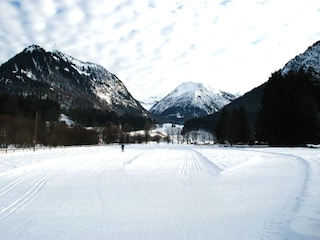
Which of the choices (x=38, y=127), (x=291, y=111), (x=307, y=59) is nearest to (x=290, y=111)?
(x=291, y=111)

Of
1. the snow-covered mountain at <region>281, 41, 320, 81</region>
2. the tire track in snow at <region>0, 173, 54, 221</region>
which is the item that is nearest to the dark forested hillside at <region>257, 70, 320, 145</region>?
the tire track in snow at <region>0, 173, 54, 221</region>

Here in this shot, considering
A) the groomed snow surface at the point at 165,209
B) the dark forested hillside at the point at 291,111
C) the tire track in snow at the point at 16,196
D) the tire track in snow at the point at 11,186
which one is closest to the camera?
the groomed snow surface at the point at 165,209

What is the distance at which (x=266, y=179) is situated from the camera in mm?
13891

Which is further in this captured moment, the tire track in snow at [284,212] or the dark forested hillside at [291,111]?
the dark forested hillside at [291,111]

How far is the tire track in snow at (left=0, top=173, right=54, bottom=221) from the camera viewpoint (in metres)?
8.95

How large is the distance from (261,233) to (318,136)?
45.8 m

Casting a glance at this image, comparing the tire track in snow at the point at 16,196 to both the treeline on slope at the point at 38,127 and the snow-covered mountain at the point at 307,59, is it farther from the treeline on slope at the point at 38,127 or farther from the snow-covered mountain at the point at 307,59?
the snow-covered mountain at the point at 307,59

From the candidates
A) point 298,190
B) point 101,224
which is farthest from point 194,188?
point 101,224

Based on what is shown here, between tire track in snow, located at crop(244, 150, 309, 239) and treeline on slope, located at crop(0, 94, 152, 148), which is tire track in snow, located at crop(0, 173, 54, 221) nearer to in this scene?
tire track in snow, located at crop(244, 150, 309, 239)

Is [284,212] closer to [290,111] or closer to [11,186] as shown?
[11,186]

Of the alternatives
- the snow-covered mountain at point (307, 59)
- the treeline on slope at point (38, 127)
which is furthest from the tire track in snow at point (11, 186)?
the snow-covered mountain at point (307, 59)

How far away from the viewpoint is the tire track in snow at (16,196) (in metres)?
8.95

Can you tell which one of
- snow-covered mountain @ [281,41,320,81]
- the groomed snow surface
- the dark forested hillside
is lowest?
the groomed snow surface

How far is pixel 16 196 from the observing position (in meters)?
11.0
